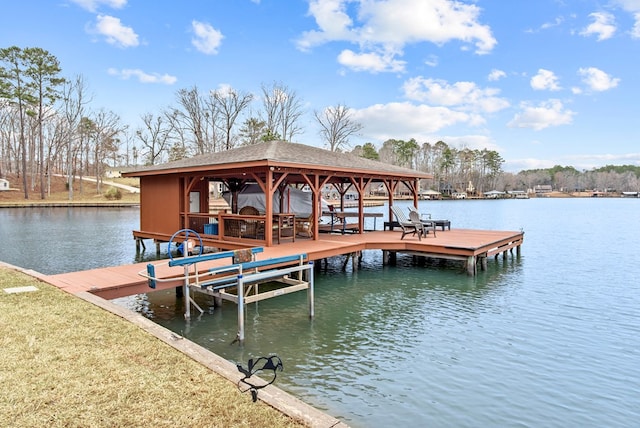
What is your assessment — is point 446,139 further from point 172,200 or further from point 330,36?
point 172,200

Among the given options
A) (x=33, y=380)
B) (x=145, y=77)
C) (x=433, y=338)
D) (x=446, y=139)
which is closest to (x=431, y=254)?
(x=433, y=338)

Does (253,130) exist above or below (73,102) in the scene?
below

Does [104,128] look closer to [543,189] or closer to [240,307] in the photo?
[240,307]

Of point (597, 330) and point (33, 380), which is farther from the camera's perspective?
point (597, 330)

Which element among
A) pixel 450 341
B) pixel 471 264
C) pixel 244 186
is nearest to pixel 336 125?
pixel 244 186

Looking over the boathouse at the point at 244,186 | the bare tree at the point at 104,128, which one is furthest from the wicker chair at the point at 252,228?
the bare tree at the point at 104,128

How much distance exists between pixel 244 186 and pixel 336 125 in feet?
118

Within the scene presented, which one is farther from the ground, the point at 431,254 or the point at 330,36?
the point at 330,36

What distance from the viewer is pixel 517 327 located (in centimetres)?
730

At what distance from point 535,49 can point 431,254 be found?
78.2ft

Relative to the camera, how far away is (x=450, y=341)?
6520mm

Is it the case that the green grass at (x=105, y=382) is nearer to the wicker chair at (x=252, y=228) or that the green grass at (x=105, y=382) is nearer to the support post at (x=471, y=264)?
the wicker chair at (x=252, y=228)

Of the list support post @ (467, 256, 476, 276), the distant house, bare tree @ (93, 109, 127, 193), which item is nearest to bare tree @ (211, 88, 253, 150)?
bare tree @ (93, 109, 127, 193)

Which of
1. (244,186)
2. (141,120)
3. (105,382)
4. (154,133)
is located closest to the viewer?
(105,382)
